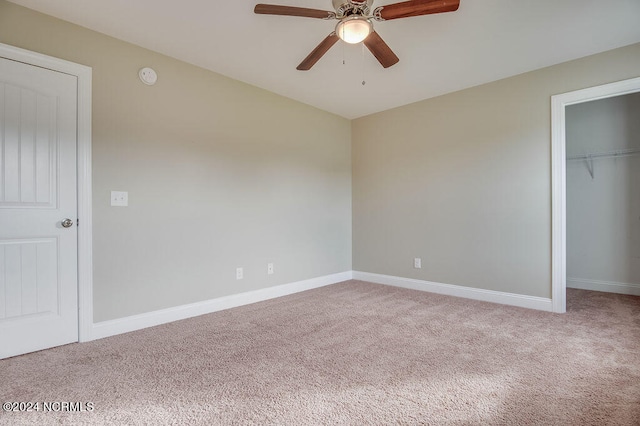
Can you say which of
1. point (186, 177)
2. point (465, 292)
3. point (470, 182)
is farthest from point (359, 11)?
point (465, 292)

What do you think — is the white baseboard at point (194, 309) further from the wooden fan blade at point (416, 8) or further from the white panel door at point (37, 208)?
the wooden fan blade at point (416, 8)

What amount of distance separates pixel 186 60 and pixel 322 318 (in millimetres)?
2721

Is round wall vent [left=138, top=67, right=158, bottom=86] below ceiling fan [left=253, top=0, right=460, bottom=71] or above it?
above

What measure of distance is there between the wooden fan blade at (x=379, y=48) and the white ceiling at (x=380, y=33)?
1.03 feet

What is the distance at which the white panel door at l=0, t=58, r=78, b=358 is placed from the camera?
6.87 feet

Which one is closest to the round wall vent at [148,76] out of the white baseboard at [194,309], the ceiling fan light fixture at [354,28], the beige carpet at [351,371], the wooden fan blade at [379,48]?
the ceiling fan light fixture at [354,28]

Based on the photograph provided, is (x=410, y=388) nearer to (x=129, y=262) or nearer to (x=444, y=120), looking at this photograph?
(x=129, y=262)

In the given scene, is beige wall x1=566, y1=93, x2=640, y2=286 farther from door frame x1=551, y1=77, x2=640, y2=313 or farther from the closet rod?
door frame x1=551, y1=77, x2=640, y2=313

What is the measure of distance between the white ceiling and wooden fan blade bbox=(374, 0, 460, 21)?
43cm

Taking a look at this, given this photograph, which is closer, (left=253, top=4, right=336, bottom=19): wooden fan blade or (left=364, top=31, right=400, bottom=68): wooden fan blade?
(left=253, top=4, right=336, bottom=19): wooden fan blade

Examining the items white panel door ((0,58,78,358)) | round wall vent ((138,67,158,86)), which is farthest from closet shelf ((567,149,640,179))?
white panel door ((0,58,78,358))

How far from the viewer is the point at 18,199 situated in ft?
7.02

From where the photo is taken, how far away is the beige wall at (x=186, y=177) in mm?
2463

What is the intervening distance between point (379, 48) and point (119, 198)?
231 centimetres
